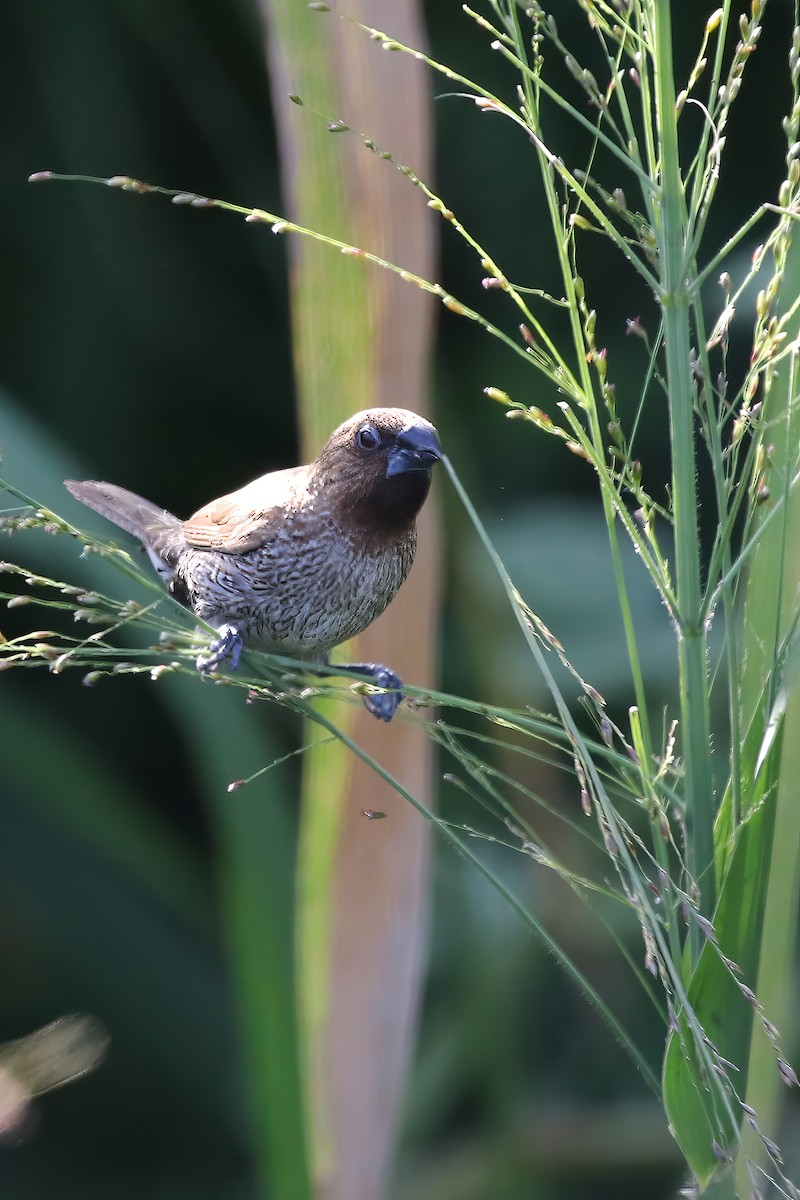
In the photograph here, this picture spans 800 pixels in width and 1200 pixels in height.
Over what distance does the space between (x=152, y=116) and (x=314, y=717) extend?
10.9ft

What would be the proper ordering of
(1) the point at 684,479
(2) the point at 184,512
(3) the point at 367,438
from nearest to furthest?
(1) the point at 684,479, (3) the point at 367,438, (2) the point at 184,512

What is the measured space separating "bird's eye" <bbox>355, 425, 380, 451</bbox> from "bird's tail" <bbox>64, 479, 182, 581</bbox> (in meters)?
0.52

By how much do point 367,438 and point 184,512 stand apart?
2.07 meters

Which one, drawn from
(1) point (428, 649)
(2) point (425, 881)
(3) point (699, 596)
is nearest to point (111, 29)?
(1) point (428, 649)

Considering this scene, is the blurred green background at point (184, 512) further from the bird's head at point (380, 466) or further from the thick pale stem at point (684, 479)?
the thick pale stem at point (684, 479)

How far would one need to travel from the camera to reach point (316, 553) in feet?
6.79

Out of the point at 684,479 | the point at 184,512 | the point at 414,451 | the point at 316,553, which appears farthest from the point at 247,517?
the point at 184,512

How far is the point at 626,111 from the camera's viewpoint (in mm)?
1195

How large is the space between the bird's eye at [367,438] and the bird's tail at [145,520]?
52 centimetres

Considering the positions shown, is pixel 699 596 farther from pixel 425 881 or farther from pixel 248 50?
pixel 248 50

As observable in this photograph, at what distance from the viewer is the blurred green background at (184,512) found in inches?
135

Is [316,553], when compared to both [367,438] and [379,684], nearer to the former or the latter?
[367,438]

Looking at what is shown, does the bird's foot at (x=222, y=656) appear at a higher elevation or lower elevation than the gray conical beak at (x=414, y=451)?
lower

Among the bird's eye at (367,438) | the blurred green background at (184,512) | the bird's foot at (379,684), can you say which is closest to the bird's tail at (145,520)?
the bird's foot at (379,684)
